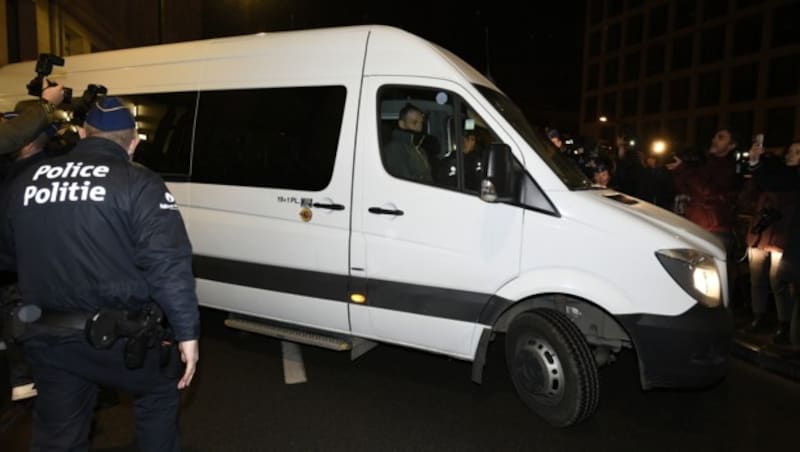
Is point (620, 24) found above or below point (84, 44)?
above

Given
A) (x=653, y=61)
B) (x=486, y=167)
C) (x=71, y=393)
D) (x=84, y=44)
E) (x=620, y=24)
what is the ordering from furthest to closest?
(x=620, y=24) < (x=653, y=61) < (x=84, y=44) < (x=486, y=167) < (x=71, y=393)

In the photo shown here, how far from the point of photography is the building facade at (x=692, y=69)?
1829 inches

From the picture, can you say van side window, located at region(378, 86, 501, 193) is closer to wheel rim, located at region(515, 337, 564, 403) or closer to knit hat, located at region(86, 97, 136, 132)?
wheel rim, located at region(515, 337, 564, 403)

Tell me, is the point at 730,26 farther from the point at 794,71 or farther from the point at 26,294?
the point at 26,294

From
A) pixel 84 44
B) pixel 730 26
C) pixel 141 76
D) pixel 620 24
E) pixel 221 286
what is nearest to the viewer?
pixel 221 286

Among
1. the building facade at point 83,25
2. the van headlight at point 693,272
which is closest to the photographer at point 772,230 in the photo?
the van headlight at point 693,272

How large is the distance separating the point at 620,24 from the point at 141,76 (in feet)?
227

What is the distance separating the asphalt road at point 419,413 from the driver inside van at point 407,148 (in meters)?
1.63

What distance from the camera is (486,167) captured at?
3.67 m

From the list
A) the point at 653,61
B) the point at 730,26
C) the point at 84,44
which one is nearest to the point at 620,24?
the point at 653,61

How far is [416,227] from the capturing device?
4.11 m

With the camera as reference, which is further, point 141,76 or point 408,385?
point 141,76

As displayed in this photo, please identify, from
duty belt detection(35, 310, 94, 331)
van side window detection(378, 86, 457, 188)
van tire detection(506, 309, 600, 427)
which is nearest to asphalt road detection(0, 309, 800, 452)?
van tire detection(506, 309, 600, 427)

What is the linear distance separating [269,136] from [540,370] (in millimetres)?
2658
